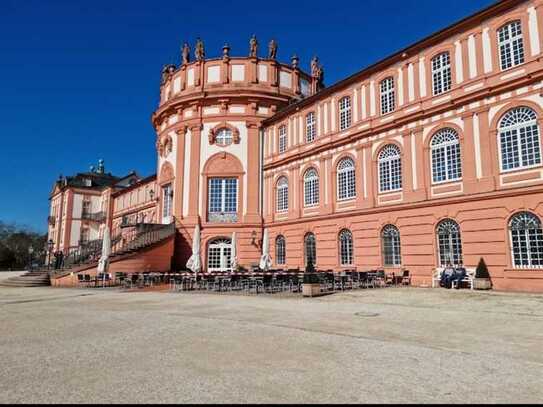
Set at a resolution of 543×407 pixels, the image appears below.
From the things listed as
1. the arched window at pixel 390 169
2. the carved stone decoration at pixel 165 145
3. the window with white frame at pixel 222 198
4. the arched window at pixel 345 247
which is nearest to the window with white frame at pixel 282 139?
the window with white frame at pixel 222 198

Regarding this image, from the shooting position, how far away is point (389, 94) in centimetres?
2103

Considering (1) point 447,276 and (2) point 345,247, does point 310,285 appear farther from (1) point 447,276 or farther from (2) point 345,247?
(2) point 345,247

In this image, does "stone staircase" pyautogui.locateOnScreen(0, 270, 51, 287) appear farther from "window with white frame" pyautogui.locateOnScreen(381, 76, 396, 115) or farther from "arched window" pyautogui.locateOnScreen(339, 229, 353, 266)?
"window with white frame" pyautogui.locateOnScreen(381, 76, 396, 115)

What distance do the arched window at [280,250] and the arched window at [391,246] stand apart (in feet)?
24.4

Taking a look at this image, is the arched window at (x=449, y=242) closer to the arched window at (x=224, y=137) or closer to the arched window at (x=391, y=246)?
the arched window at (x=391, y=246)

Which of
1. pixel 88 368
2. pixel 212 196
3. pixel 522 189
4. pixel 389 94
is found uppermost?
pixel 389 94

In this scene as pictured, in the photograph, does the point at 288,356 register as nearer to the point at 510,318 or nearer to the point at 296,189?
the point at 510,318

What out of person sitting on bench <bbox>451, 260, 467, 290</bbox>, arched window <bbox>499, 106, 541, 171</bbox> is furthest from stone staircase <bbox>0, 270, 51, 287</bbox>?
arched window <bbox>499, 106, 541, 171</bbox>

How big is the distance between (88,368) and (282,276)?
12436 mm

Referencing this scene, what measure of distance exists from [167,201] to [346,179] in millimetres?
13981

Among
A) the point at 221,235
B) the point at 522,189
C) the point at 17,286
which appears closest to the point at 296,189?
the point at 221,235

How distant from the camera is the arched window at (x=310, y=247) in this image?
2398cm

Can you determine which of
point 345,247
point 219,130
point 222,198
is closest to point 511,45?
point 345,247

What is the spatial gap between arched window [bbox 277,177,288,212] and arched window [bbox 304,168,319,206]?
185 cm
